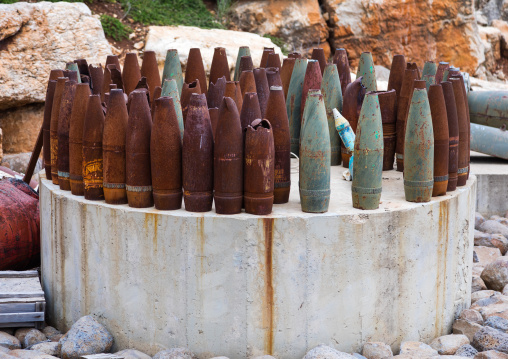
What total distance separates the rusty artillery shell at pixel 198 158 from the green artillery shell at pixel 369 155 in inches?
35.6

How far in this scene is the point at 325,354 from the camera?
3885mm

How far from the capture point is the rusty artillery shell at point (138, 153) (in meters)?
4.09

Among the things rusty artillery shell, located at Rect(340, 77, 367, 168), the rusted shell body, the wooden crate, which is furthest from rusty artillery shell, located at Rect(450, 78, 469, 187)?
A: the wooden crate

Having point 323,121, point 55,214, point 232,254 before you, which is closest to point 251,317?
point 232,254

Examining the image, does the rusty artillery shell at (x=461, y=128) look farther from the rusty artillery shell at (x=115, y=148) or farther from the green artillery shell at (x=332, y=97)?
the rusty artillery shell at (x=115, y=148)

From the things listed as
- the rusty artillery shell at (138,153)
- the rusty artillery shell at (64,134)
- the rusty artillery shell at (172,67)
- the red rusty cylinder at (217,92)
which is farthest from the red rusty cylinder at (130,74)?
the rusty artillery shell at (138,153)

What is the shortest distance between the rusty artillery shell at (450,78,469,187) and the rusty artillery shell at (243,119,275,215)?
148 centimetres

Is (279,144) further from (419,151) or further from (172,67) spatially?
(172,67)

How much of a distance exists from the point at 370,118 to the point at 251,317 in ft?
4.53

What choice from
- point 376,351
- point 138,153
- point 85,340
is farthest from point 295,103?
point 85,340

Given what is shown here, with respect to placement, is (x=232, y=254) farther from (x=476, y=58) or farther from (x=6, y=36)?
(x=476, y=58)

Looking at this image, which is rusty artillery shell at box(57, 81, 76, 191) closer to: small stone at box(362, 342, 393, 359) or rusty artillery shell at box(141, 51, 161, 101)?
rusty artillery shell at box(141, 51, 161, 101)

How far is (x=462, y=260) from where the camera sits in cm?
461

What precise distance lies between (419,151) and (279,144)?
0.87 metres
